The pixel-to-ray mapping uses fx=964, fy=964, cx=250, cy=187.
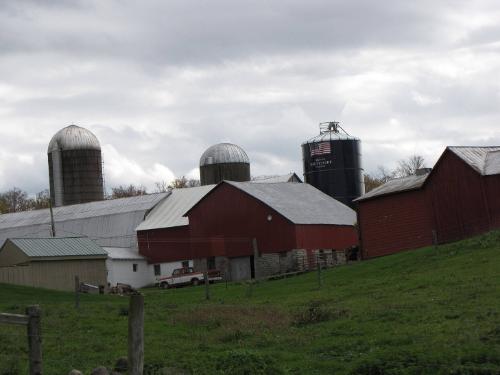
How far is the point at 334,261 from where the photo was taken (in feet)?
210

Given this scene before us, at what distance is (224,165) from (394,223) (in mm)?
35698

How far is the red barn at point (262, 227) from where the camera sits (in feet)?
203

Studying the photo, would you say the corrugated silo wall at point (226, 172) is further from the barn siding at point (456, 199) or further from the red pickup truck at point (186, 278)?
the barn siding at point (456, 199)

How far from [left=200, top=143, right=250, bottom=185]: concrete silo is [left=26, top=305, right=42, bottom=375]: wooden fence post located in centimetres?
7265

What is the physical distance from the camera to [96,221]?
263 feet

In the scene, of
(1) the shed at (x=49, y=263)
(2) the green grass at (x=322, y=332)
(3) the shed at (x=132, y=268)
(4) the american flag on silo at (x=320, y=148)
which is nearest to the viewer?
(2) the green grass at (x=322, y=332)

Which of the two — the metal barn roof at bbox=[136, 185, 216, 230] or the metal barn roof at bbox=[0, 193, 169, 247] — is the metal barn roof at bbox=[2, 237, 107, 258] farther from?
the metal barn roof at bbox=[0, 193, 169, 247]

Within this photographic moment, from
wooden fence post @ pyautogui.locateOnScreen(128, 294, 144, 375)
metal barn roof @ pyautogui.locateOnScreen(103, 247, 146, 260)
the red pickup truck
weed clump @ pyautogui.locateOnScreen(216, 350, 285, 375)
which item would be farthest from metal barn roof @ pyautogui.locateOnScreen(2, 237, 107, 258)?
wooden fence post @ pyautogui.locateOnScreen(128, 294, 144, 375)

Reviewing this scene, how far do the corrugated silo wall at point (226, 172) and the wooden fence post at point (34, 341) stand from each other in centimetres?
7265

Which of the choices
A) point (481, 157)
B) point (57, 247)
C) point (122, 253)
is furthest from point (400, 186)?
point (122, 253)

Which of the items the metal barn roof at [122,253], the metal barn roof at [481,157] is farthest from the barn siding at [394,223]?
the metal barn roof at [122,253]

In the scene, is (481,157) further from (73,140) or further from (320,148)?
(73,140)

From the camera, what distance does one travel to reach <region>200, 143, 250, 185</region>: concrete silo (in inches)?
3494

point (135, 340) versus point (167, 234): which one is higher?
point (167, 234)
